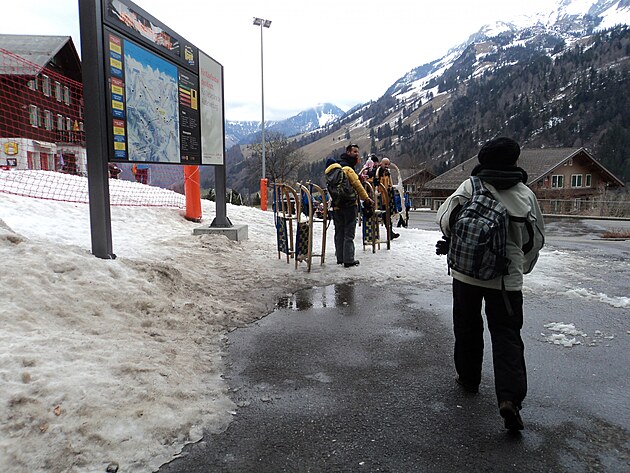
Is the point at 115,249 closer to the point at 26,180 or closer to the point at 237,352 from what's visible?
the point at 237,352

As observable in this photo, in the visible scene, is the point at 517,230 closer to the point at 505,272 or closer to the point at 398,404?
the point at 505,272

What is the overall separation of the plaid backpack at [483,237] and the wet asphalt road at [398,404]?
0.97 m

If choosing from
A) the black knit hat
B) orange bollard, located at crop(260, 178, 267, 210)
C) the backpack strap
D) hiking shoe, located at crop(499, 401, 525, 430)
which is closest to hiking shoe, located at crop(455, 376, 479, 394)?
hiking shoe, located at crop(499, 401, 525, 430)

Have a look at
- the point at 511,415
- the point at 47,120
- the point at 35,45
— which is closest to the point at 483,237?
the point at 511,415

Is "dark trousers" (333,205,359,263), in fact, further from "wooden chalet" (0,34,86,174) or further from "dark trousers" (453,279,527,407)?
"wooden chalet" (0,34,86,174)

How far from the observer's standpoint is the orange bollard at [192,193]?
1120 cm

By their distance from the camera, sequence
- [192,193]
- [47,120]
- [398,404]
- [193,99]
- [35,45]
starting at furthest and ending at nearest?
[35,45] → [47,120] → [192,193] → [193,99] → [398,404]

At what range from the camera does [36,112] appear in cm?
2934

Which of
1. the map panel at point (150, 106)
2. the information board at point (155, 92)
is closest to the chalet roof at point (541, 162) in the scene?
the information board at point (155, 92)

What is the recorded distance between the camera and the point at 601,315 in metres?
5.54

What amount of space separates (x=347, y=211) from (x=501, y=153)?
4777 millimetres

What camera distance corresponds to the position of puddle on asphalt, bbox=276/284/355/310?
19.6ft

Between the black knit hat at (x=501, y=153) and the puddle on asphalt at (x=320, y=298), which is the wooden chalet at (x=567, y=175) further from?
the black knit hat at (x=501, y=153)

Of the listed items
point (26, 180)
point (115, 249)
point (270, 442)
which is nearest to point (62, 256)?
point (115, 249)
